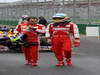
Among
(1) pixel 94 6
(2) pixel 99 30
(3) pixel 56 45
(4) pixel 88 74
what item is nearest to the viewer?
(4) pixel 88 74

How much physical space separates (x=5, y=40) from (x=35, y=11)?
97.0ft

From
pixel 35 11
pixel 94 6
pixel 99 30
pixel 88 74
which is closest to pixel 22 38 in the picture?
pixel 88 74

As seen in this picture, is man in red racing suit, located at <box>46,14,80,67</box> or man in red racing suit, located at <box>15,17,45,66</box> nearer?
man in red racing suit, located at <box>46,14,80,67</box>

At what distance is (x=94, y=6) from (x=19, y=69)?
105 feet

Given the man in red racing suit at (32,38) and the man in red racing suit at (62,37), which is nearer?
the man in red racing suit at (62,37)

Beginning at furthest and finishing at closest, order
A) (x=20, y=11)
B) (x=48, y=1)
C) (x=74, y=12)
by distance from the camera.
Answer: (x=20, y=11) < (x=48, y=1) < (x=74, y=12)

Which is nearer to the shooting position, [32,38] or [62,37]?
[62,37]

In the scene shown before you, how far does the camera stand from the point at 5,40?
17.0 meters

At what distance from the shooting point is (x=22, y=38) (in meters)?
11.9

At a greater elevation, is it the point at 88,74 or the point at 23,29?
the point at 23,29

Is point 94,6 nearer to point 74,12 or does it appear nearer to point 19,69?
point 74,12

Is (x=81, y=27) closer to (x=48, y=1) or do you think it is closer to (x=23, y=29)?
(x=48, y=1)

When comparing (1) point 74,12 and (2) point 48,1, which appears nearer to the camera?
(1) point 74,12

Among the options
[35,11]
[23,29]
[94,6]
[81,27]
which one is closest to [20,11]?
[35,11]
